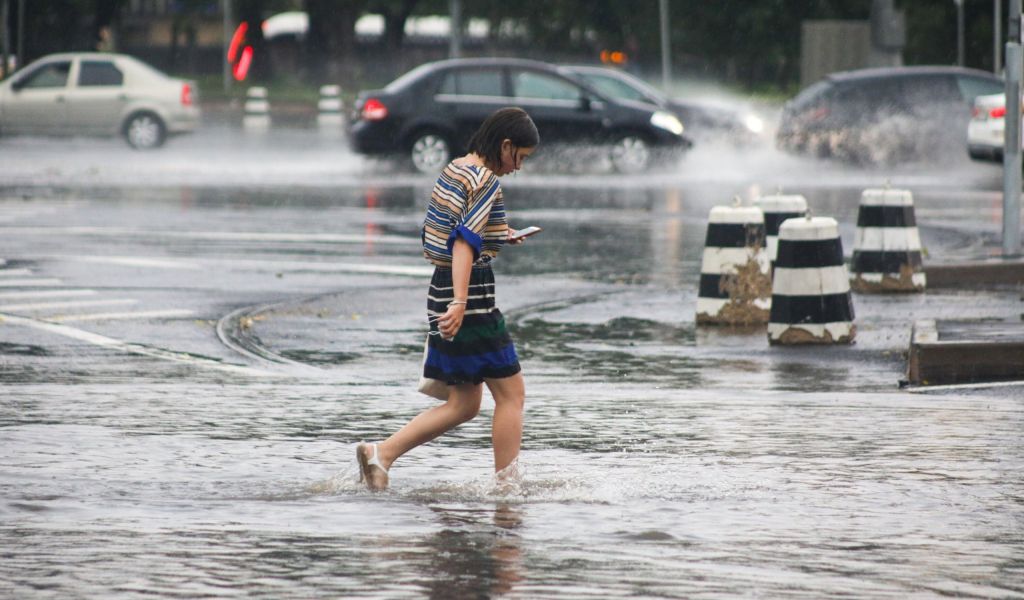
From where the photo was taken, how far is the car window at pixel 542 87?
97.3ft

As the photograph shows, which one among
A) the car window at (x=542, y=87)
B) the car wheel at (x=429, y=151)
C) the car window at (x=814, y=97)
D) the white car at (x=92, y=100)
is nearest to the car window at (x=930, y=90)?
the car window at (x=814, y=97)

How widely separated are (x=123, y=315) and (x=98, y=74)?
2383 centimetres

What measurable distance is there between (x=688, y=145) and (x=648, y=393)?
66.6ft

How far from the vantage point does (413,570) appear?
6.22 m

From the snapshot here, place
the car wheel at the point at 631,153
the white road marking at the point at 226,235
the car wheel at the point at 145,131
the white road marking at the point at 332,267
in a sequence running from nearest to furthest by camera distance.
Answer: the white road marking at the point at 332,267, the white road marking at the point at 226,235, the car wheel at the point at 631,153, the car wheel at the point at 145,131

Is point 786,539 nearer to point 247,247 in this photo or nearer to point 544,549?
point 544,549

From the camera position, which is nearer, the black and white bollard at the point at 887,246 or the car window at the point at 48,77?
the black and white bollard at the point at 887,246

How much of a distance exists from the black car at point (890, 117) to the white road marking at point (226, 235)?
1242 cm

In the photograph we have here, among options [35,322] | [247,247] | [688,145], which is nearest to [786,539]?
[35,322]

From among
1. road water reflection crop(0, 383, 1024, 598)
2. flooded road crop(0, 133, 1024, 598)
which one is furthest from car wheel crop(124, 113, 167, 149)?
road water reflection crop(0, 383, 1024, 598)

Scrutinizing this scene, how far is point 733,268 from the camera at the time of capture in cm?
1288

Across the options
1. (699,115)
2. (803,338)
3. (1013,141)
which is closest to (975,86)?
(699,115)

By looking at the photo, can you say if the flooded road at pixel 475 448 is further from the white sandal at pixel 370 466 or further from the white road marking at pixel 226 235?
the white road marking at pixel 226 235

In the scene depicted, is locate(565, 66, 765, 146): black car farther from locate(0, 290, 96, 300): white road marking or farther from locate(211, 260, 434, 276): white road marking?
locate(0, 290, 96, 300): white road marking
